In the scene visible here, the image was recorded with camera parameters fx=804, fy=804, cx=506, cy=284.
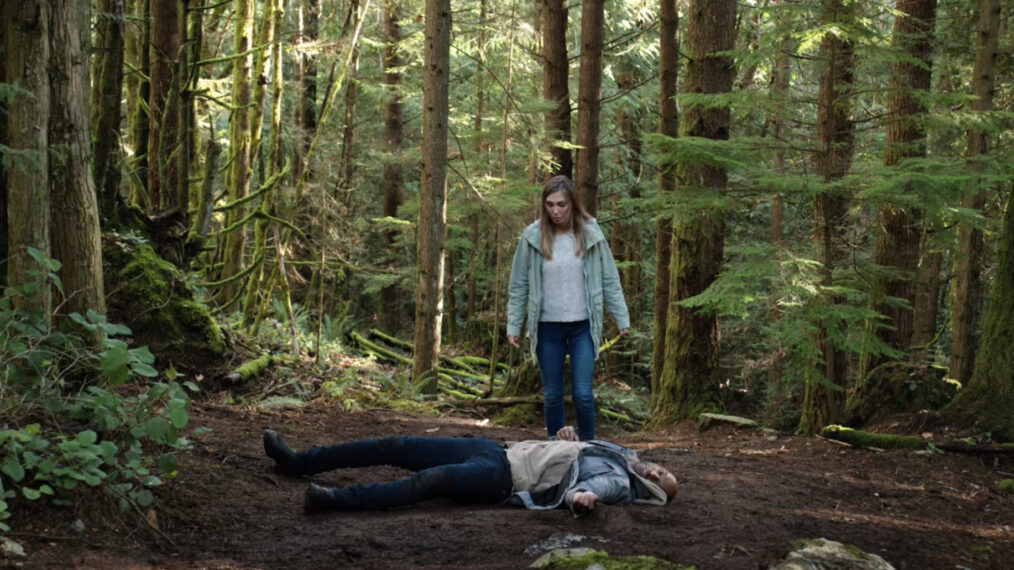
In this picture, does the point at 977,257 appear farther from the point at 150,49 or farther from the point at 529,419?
the point at 150,49

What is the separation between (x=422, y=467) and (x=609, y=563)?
5.87 feet

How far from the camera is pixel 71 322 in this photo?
16.1 feet

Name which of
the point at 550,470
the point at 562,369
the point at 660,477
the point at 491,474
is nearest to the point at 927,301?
the point at 562,369

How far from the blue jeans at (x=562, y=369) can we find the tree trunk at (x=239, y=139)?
22.8ft

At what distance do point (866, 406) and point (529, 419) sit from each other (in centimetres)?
397

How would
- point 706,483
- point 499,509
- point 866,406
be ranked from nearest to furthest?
point 499,509
point 706,483
point 866,406

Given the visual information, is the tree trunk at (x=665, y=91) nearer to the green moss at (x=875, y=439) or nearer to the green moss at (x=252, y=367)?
the green moss at (x=875, y=439)

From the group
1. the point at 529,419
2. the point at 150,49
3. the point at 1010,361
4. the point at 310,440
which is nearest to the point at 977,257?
the point at 1010,361

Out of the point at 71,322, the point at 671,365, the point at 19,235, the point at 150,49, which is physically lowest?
the point at 671,365

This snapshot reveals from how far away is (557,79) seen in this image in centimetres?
1260

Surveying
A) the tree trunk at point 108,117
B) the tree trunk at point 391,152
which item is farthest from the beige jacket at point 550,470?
the tree trunk at point 391,152

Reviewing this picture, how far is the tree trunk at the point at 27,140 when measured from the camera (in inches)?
168

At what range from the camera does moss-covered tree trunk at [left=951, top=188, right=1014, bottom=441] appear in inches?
284

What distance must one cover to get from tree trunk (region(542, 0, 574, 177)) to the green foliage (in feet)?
28.7
